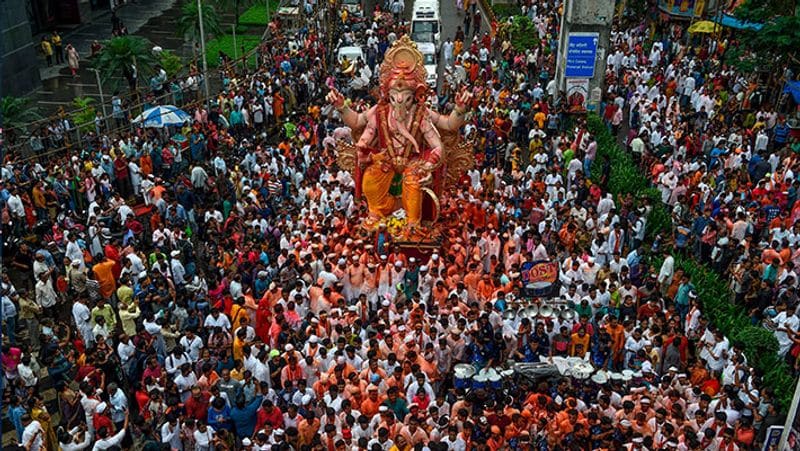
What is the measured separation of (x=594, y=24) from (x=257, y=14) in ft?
61.0

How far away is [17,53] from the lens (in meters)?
25.7

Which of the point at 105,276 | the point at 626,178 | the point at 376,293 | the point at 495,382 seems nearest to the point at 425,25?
the point at 626,178

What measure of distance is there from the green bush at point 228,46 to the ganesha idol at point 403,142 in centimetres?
1527

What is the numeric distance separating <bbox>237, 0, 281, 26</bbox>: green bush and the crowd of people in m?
15.8

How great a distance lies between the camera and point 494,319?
12.6 meters

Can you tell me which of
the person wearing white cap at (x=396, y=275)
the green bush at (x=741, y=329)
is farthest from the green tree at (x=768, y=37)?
the person wearing white cap at (x=396, y=275)

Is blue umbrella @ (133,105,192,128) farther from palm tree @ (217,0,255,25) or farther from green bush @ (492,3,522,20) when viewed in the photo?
green bush @ (492,3,522,20)

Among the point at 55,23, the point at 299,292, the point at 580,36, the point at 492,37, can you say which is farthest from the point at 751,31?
the point at 55,23

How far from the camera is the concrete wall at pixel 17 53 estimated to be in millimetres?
24906

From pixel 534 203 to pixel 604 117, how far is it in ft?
23.3

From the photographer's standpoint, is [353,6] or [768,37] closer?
[768,37]

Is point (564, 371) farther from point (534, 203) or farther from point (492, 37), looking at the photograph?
point (492, 37)

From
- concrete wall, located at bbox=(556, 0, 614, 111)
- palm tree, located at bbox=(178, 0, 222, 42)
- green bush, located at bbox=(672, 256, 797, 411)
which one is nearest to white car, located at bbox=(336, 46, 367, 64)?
palm tree, located at bbox=(178, 0, 222, 42)

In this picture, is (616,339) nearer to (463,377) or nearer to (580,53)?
(463,377)
